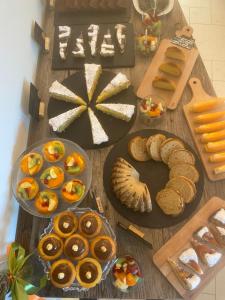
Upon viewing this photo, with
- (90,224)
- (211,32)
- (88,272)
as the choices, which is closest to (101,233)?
(90,224)

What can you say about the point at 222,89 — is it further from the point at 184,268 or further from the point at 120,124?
the point at 184,268

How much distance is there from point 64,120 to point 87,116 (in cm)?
14

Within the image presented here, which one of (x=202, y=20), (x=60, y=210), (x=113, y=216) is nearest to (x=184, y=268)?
(x=113, y=216)

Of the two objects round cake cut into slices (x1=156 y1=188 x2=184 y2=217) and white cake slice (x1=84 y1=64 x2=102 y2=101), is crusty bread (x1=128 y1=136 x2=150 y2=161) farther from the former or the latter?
white cake slice (x1=84 y1=64 x2=102 y2=101)

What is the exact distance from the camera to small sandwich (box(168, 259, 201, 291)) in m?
1.35

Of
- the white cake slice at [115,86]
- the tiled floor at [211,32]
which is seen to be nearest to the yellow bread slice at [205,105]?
the white cake slice at [115,86]

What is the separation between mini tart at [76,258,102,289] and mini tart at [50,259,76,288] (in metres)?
0.03

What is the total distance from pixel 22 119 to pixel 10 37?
1.37 ft

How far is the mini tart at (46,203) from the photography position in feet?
4.59

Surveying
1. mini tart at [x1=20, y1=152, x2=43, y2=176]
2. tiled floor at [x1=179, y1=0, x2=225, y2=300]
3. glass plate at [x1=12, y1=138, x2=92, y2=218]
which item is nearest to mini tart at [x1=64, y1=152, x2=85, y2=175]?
glass plate at [x1=12, y1=138, x2=92, y2=218]

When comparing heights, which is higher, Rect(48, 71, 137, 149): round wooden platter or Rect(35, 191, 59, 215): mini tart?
Rect(48, 71, 137, 149): round wooden platter

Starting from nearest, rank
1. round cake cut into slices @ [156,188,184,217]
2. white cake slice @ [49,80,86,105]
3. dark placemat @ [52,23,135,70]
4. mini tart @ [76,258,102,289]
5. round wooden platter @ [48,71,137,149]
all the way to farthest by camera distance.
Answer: mini tart @ [76,258,102,289], round cake cut into slices @ [156,188,184,217], round wooden platter @ [48,71,137,149], white cake slice @ [49,80,86,105], dark placemat @ [52,23,135,70]

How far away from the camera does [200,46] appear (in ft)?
9.86

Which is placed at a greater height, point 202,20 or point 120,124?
point 202,20
